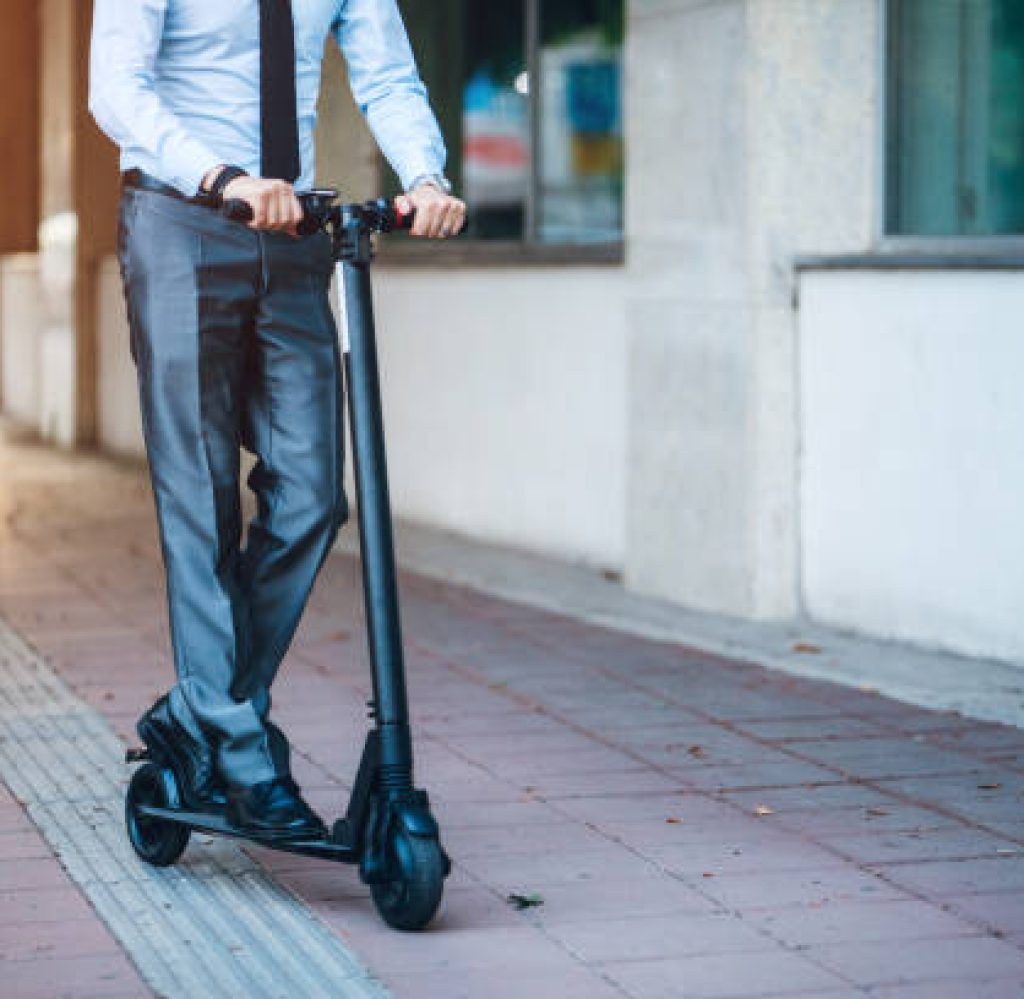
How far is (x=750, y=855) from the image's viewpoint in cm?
506

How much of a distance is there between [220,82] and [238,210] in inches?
19.6

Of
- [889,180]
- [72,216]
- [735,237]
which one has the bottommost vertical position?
[735,237]

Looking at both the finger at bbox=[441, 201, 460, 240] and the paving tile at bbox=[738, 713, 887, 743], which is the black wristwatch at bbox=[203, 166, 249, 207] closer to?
the finger at bbox=[441, 201, 460, 240]

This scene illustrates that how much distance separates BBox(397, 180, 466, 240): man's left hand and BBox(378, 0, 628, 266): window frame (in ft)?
17.8

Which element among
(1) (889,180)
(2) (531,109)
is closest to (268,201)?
(1) (889,180)

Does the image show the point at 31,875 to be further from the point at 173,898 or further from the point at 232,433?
the point at 232,433

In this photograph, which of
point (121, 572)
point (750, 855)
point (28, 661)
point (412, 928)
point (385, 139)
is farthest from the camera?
point (121, 572)

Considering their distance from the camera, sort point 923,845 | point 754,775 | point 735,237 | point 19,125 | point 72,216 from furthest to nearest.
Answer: point 19,125
point 72,216
point 735,237
point 754,775
point 923,845

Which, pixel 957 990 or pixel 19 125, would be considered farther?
pixel 19 125

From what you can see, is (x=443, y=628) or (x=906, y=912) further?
(x=443, y=628)

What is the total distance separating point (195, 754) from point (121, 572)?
538 centimetres

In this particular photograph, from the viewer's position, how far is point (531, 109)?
1088 centimetres

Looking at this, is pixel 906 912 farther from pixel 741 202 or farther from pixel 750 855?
pixel 741 202

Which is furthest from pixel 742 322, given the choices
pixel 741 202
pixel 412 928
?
pixel 412 928
